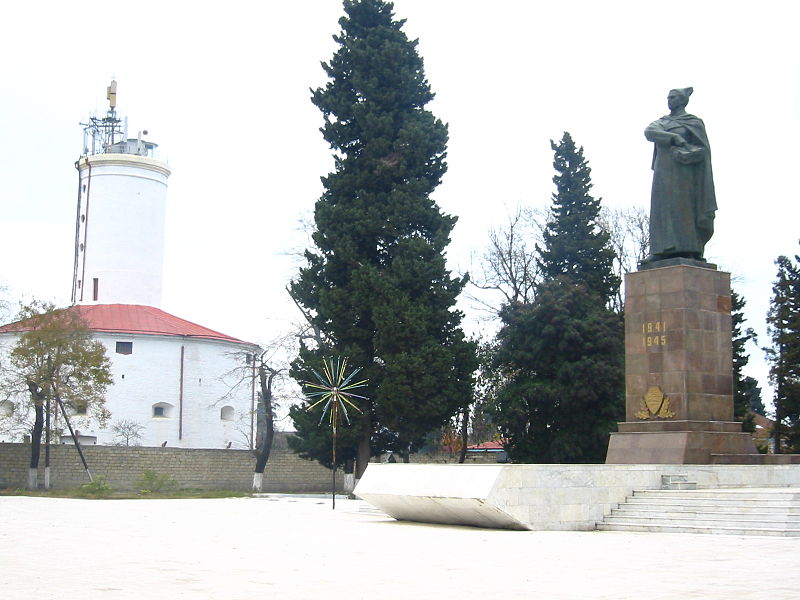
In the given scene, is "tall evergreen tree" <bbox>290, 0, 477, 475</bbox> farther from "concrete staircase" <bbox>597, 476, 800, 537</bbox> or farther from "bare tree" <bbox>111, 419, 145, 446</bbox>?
"bare tree" <bbox>111, 419, 145, 446</bbox>

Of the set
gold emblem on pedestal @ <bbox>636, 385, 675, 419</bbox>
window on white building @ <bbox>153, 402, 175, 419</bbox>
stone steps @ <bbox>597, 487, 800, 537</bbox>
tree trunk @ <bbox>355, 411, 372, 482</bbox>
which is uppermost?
window on white building @ <bbox>153, 402, 175, 419</bbox>

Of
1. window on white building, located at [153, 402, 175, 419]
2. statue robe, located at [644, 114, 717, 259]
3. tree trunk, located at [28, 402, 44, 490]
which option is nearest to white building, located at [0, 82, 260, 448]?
window on white building, located at [153, 402, 175, 419]

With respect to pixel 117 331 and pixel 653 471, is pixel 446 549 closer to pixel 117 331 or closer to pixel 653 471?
pixel 653 471

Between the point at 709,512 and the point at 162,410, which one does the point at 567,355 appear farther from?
the point at 162,410

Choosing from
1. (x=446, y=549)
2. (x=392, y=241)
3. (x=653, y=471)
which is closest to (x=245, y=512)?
(x=653, y=471)

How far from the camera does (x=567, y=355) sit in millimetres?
30891

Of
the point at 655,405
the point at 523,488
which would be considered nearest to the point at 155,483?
the point at 655,405

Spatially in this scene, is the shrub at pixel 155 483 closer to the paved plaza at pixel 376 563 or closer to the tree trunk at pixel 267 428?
the tree trunk at pixel 267 428

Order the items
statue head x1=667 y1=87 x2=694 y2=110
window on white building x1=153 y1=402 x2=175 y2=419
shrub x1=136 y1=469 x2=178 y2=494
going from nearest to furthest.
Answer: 1. statue head x1=667 y1=87 x2=694 y2=110
2. shrub x1=136 y1=469 x2=178 y2=494
3. window on white building x1=153 y1=402 x2=175 y2=419

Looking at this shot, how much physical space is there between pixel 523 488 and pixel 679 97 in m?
8.83

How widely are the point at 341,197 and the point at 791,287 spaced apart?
56.3 ft

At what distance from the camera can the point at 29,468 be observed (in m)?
34.8

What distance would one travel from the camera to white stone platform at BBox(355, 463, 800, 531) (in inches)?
551

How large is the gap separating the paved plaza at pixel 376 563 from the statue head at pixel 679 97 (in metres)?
9.01
